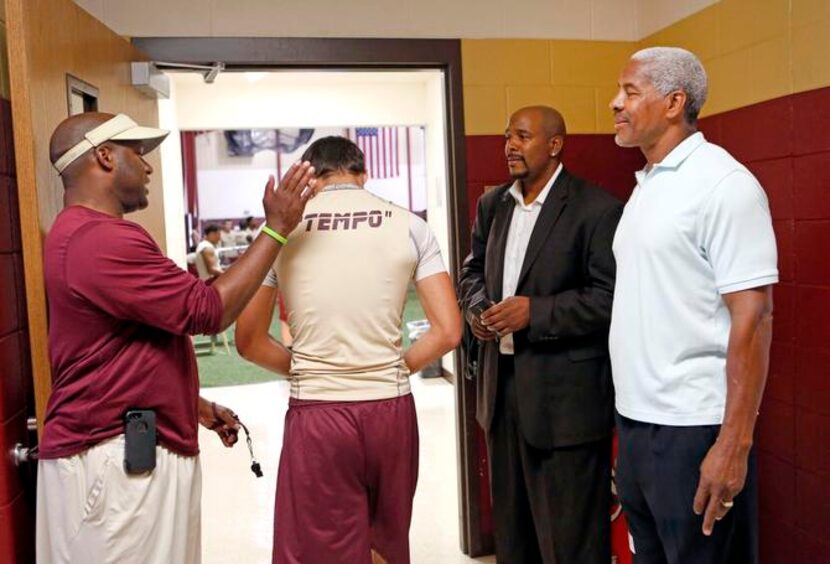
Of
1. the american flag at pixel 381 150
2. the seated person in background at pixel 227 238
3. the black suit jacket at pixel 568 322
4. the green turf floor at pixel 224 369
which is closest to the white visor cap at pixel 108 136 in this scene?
the black suit jacket at pixel 568 322

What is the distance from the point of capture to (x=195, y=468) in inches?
70.3

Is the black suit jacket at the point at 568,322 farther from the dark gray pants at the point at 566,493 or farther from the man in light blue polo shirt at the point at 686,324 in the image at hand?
the man in light blue polo shirt at the point at 686,324

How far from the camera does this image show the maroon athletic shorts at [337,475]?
1.90 metres

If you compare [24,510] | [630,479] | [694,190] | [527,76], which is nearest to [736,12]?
[527,76]

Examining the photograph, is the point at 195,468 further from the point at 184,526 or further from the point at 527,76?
the point at 527,76

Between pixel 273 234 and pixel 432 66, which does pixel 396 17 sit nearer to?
pixel 432 66

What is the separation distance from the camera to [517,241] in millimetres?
2508

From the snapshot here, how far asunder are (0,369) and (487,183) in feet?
6.62

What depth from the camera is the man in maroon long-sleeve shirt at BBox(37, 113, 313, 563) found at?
60.7 inches

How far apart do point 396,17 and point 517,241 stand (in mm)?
1154

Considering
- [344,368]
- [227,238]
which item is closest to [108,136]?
[344,368]

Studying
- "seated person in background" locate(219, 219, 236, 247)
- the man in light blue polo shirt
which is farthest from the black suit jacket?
"seated person in background" locate(219, 219, 236, 247)

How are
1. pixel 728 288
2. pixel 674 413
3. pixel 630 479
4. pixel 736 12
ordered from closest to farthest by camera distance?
1. pixel 728 288
2. pixel 674 413
3. pixel 630 479
4. pixel 736 12

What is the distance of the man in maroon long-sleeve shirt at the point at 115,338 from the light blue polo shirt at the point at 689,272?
2.67ft
